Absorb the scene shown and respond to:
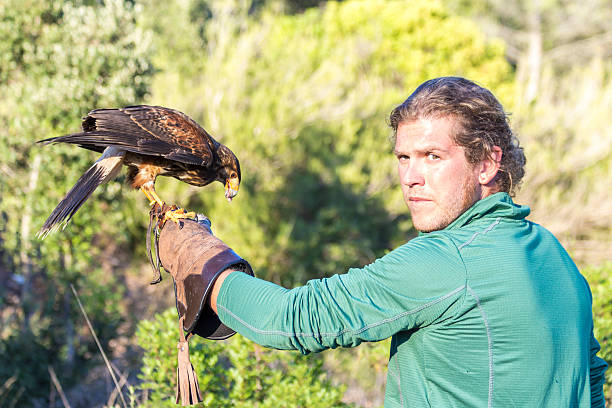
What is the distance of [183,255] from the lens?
1838 mm

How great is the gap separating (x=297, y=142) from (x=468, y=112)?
646 centimetres

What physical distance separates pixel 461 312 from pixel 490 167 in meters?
0.58

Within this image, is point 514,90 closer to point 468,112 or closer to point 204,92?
point 204,92

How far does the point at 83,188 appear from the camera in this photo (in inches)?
118

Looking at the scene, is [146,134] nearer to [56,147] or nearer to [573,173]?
[56,147]

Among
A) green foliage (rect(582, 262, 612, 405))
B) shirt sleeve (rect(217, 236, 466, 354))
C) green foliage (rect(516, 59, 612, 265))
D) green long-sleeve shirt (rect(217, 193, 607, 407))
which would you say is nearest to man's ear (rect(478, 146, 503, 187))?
green long-sleeve shirt (rect(217, 193, 607, 407))

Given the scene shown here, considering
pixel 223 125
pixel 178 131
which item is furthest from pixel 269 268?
pixel 178 131

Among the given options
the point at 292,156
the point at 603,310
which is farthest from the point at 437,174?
the point at 292,156

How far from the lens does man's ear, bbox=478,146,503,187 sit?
1.76 m

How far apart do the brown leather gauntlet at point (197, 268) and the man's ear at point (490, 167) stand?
81 centimetres

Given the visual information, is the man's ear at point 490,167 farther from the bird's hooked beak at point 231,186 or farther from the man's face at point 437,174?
the bird's hooked beak at point 231,186

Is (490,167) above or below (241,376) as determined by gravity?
above

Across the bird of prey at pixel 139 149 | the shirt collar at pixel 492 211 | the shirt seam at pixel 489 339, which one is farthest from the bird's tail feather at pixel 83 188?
the shirt seam at pixel 489 339

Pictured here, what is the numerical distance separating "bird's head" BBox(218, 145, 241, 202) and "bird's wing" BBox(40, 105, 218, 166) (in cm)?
42
